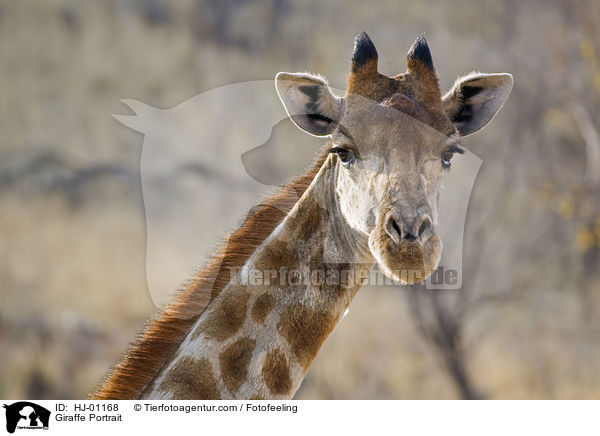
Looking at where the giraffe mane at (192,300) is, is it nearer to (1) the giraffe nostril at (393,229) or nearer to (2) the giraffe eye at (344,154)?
(2) the giraffe eye at (344,154)

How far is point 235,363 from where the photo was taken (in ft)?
10.8

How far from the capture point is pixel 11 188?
13.4m

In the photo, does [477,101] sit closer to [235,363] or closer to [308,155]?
[235,363]

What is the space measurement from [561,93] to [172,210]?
6899 millimetres

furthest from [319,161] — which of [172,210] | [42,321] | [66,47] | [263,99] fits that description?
[66,47]

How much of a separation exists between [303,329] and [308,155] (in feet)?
34.4

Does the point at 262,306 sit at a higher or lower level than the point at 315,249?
lower

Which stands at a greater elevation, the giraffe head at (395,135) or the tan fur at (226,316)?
the giraffe head at (395,135)

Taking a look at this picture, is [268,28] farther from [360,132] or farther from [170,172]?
[360,132]
